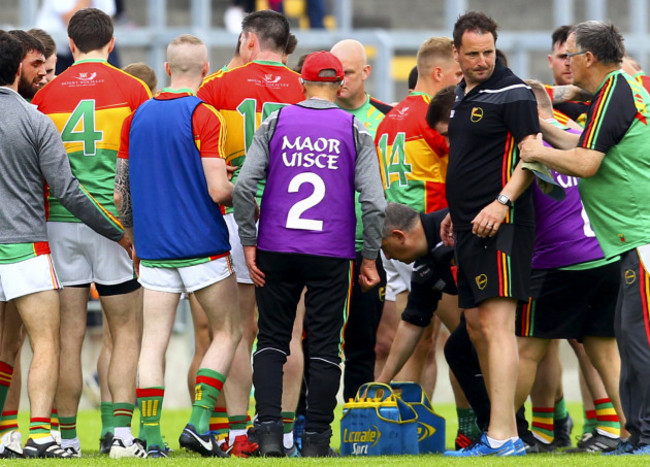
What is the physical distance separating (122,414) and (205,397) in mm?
603

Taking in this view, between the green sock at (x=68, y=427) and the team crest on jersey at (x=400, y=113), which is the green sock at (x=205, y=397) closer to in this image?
the green sock at (x=68, y=427)

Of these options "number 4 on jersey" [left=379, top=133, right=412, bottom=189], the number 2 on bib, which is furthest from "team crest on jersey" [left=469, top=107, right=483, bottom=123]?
"number 4 on jersey" [left=379, top=133, right=412, bottom=189]

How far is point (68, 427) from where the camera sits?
7797 mm

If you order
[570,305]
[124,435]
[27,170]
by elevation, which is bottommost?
[124,435]

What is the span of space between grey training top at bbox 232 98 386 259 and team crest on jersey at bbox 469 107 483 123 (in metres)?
0.59

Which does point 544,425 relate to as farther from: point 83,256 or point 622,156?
point 83,256

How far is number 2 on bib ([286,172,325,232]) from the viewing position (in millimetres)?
7277

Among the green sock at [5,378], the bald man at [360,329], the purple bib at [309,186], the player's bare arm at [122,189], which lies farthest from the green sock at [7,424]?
the bald man at [360,329]

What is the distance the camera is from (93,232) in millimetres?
7844

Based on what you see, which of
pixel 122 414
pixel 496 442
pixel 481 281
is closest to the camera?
pixel 496 442

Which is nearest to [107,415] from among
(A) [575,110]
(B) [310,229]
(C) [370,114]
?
(B) [310,229]

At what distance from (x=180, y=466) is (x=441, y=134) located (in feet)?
10.5

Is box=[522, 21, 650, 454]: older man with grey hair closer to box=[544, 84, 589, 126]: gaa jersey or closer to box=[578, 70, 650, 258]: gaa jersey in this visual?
box=[578, 70, 650, 258]: gaa jersey

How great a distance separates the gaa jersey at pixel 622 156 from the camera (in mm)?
6883
